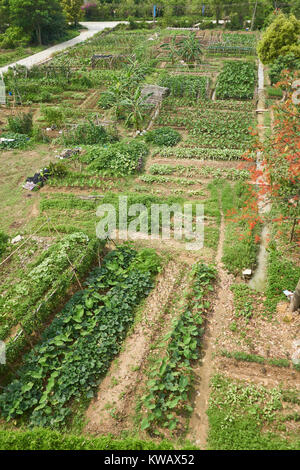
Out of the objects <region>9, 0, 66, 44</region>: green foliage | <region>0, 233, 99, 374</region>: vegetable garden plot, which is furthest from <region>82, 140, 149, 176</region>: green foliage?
<region>9, 0, 66, 44</region>: green foliage

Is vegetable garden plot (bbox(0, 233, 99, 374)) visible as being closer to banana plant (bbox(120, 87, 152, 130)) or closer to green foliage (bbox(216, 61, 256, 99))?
banana plant (bbox(120, 87, 152, 130))

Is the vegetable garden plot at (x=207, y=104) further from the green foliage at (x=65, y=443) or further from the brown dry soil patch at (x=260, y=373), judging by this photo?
the green foliage at (x=65, y=443)

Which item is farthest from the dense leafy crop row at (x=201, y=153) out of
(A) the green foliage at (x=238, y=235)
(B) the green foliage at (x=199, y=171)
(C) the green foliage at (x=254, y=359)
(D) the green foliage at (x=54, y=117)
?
(C) the green foliage at (x=254, y=359)

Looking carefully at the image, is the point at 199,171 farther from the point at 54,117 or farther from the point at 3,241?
the point at 54,117

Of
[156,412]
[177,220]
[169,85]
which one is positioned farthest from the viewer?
[169,85]

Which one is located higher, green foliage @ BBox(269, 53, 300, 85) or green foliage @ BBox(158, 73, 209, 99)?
green foliage @ BBox(269, 53, 300, 85)

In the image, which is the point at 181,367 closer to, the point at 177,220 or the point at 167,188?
the point at 177,220

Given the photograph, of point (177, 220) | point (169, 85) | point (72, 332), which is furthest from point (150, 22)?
point (72, 332)
